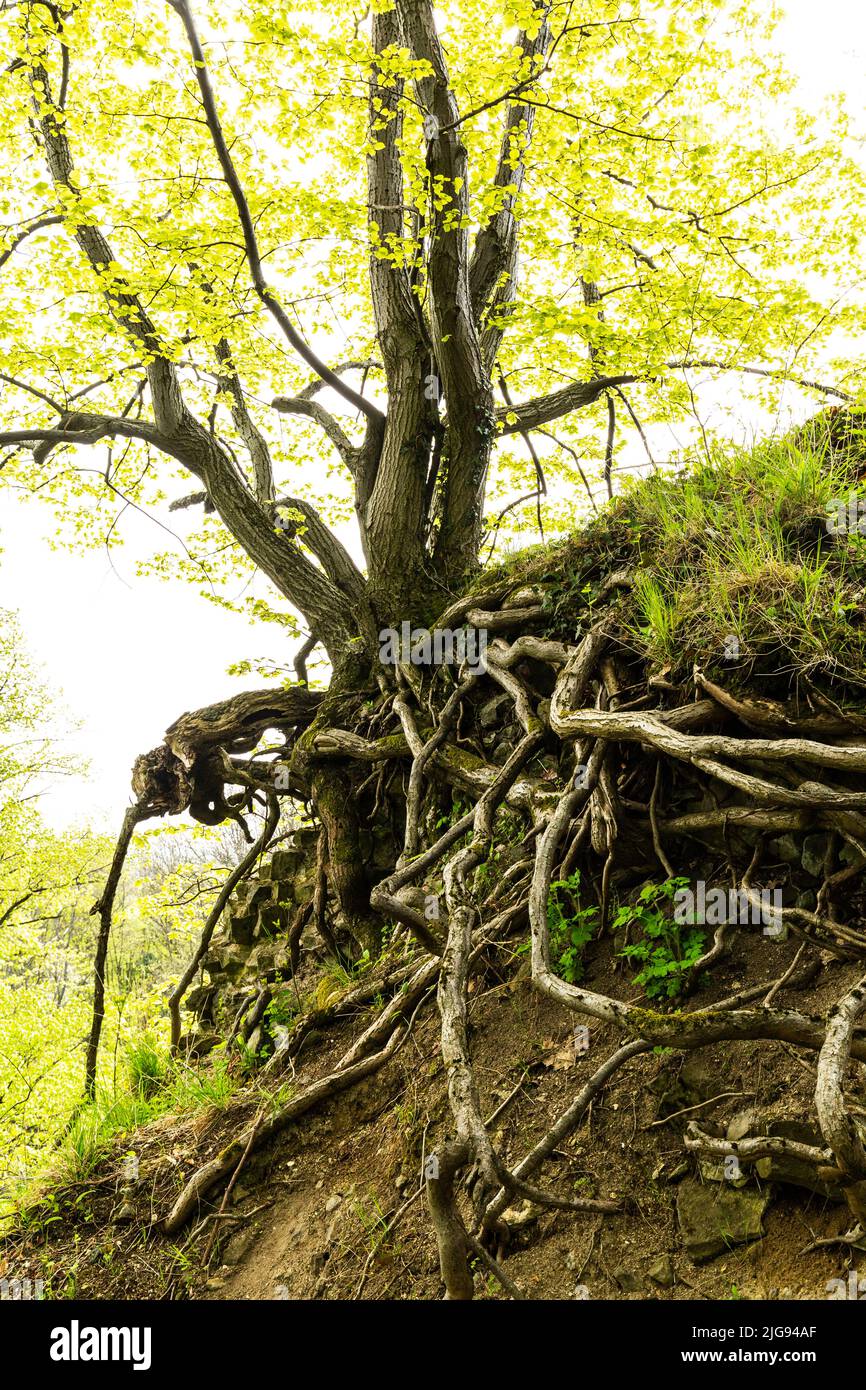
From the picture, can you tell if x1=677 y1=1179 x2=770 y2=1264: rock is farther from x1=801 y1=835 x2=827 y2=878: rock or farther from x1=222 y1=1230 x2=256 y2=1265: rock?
x1=222 y1=1230 x2=256 y2=1265: rock

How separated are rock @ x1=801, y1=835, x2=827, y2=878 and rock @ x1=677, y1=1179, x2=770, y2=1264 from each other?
1142 millimetres

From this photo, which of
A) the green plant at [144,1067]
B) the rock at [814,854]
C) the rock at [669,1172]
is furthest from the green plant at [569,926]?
the green plant at [144,1067]

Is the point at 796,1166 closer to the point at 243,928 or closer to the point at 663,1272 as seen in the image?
the point at 663,1272

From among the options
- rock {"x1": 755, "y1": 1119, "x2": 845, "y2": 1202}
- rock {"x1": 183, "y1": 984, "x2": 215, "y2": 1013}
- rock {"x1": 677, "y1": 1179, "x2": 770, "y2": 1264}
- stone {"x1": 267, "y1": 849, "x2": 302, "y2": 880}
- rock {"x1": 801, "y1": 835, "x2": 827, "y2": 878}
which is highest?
rock {"x1": 801, "y1": 835, "x2": 827, "y2": 878}

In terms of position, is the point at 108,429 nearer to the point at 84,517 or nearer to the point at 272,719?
the point at 84,517

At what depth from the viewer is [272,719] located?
657cm

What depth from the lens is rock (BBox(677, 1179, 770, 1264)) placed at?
7.54 ft

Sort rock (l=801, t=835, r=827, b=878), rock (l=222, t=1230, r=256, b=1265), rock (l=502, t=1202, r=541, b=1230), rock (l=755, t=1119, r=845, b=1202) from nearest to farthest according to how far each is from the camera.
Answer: rock (l=755, t=1119, r=845, b=1202) → rock (l=502, t=1202, r=541, b=1230) → rock (l=801, t=835, r=827, b=878) → rock (l=222, t=1230, r=256, b=1265)

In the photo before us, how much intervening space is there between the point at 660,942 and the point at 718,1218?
40.9 inches

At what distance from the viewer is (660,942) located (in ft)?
10.6

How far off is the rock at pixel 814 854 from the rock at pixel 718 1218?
1.14m

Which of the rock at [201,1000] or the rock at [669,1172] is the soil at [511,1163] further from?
the rock at [201,1000]

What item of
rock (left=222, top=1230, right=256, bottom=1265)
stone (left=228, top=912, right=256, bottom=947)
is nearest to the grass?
rock (left=222, top=1230, right=256, bottom=1265)

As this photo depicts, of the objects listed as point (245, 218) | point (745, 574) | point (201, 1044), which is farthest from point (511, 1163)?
point (245, 218)
